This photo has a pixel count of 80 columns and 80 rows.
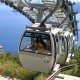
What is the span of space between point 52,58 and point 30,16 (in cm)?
1444

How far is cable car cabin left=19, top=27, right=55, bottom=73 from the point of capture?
44.5 ft

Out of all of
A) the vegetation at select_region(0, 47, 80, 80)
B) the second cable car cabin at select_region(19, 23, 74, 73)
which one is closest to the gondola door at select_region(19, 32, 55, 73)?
the second cable car cabin at select_region(19, 23, 74, 73)

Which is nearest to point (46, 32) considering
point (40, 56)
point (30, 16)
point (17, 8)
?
point (40, 56)

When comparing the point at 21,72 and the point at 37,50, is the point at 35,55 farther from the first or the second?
the point at 21,72

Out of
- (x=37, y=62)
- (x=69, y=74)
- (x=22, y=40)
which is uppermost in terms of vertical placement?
(x=22, y=40)

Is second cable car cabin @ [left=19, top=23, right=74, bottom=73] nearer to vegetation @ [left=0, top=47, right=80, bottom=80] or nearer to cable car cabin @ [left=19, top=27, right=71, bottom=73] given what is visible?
cable car cabin @ [left=19, top=27, right=71, bottom=73]

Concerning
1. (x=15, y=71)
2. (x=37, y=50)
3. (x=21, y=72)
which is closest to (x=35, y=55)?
(x=37, y=50)

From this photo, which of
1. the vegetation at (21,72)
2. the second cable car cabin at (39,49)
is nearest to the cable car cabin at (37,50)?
the second cable car cabin at (39,49)

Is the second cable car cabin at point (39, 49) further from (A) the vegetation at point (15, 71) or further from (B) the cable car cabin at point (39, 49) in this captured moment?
(A) the vegetation at point (15, 71)

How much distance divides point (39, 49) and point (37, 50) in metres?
0.11

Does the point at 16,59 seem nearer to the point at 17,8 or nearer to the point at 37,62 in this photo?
the point at 37,62

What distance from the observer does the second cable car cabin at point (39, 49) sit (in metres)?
13.6

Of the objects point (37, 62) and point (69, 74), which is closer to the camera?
point (37, 62)

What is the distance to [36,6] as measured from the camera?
23562 mm
